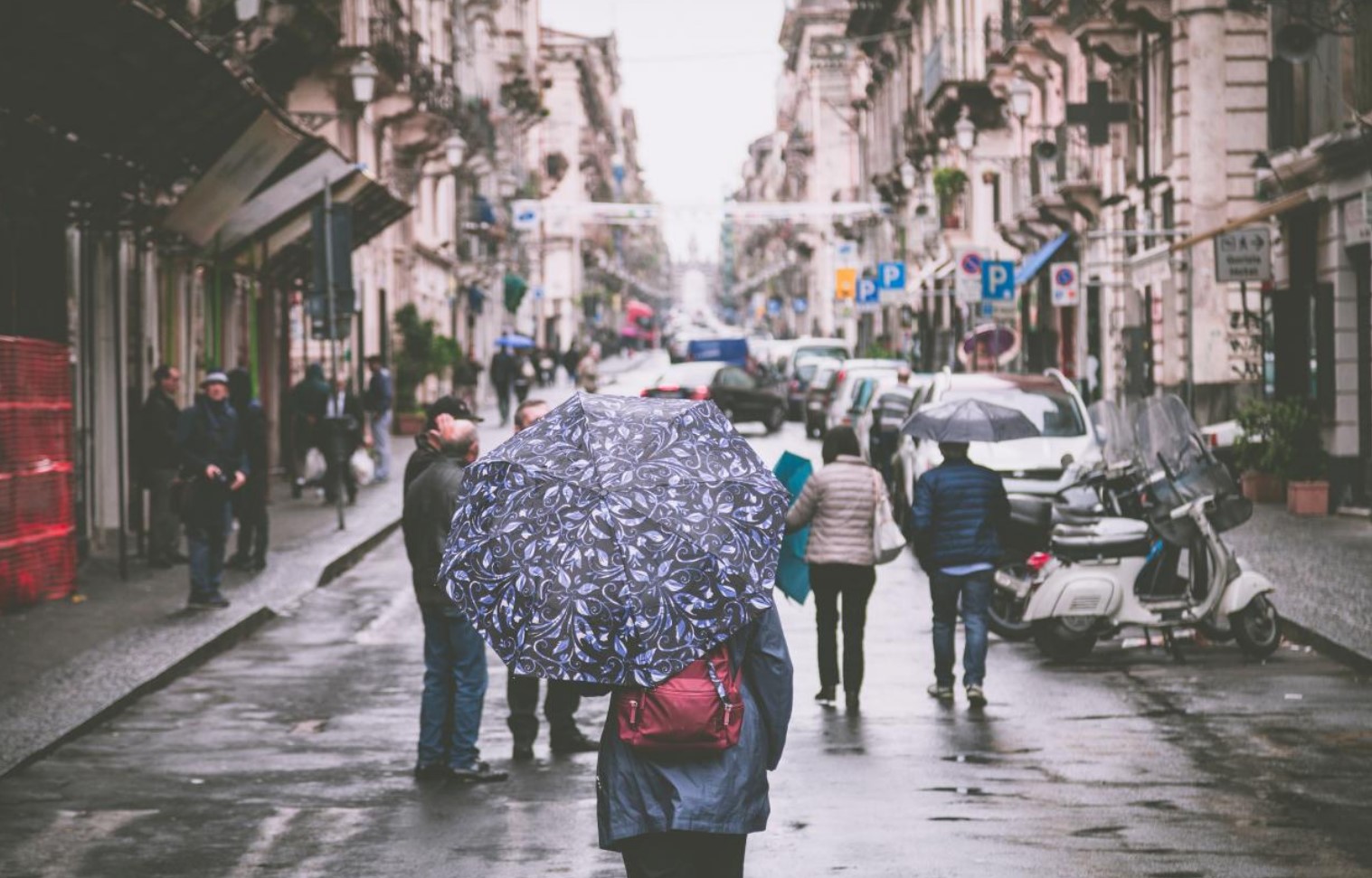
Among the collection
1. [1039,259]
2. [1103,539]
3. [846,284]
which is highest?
[846,284]

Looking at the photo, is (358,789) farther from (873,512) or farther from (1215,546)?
(1215,546)

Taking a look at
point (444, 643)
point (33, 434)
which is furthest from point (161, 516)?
point (444, 643)

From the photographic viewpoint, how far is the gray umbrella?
14.1 meters

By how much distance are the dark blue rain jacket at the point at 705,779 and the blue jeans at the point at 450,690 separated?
4833 mm

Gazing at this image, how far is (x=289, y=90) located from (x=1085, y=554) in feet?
79.2

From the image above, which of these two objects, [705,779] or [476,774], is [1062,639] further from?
[705,779]

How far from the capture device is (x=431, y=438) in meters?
10.6

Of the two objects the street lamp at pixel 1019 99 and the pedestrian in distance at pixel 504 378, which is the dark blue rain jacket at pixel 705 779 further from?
the pedestrian in distance at pixel 504 378

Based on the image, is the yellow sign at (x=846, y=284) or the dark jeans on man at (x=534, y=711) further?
the yellow sign at (x=846, y=284)

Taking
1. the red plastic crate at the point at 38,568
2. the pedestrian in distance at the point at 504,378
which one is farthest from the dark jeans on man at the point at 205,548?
the pedestrian in distance at the point at 504,378

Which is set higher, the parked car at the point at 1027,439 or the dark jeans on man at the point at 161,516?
the parked car at the point at 1027,439

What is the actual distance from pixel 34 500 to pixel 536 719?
7399mm

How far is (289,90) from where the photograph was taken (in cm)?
3638

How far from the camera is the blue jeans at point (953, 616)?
13.0 meters
